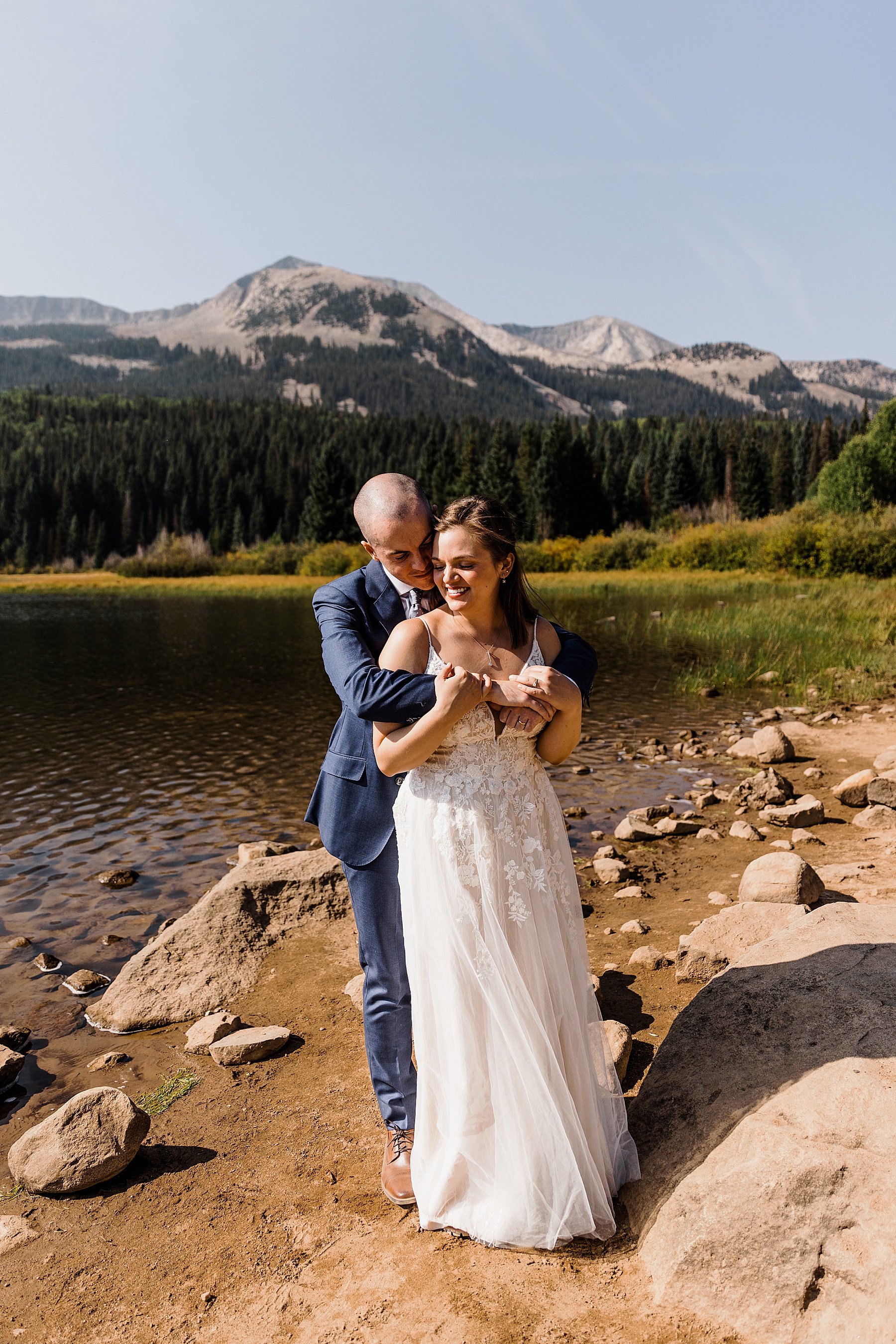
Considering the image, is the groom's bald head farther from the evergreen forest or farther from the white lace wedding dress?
the evergreen forest

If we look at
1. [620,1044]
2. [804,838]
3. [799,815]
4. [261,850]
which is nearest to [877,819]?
[799,815]

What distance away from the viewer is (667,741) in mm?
14375

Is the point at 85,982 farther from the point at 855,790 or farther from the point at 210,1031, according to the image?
the point at 855,790

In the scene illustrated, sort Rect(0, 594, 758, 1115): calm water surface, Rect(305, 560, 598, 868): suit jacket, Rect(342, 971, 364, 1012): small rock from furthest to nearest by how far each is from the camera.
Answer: Rect(0, 594, 758, 1115): calm water surface → Rect(342, 971, 364, 1012): small rock → Rect(305, 560, 598, 868): suit jacket

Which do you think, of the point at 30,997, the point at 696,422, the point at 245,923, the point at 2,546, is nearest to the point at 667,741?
the point at 245,923

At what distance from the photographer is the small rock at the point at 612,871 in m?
8.02

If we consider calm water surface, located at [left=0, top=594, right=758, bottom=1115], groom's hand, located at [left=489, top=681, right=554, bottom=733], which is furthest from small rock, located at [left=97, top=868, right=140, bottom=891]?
groom's hand, located at [left=489, top=681, right=554, bottom=733]

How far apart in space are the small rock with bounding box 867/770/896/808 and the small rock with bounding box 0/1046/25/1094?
7.78m

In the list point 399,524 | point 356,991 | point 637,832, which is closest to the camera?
point 399,524

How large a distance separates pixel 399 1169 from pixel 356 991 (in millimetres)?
2222

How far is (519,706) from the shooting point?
10.7 feet

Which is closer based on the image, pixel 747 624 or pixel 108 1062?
pixel 108 1062

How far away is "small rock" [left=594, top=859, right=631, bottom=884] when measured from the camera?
26.3 ft

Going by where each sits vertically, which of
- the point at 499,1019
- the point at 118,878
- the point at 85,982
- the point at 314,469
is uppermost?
the point at 314,469
